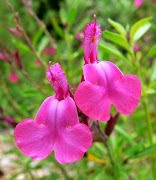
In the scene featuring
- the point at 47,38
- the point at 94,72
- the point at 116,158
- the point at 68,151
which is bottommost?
the point at 116,158

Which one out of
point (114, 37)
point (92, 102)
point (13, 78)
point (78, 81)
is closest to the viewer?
point (92, 102)

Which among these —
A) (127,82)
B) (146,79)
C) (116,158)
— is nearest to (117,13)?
(146,79)

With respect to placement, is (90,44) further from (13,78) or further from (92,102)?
(13,78)

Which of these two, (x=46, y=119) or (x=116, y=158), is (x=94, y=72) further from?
(x=116, y=158)

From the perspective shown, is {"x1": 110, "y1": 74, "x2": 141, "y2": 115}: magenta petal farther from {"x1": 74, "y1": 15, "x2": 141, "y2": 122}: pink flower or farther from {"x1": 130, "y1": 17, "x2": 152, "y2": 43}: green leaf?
{"x1": 130, "y1": 17, "x2": 152, "y2": 43}: green leaf

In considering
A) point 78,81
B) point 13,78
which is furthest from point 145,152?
point 13,78

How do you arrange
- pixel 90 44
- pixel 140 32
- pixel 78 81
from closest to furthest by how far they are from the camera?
pixel 90 44 → pixel 140 32 → pixel 78 81

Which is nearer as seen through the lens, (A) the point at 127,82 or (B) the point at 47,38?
(A) the point at 127,82

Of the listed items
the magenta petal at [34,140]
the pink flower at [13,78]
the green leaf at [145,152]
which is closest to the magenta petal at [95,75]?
the magenta petal at [34,140]
